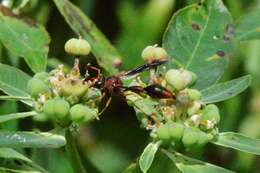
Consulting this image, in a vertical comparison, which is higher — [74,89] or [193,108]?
[74,89]

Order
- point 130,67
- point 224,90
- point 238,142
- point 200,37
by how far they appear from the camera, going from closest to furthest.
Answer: point 238,142 < point 224,90 < point 200,37 < point 130,67

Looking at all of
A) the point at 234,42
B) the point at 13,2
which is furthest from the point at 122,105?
the point at 234,42

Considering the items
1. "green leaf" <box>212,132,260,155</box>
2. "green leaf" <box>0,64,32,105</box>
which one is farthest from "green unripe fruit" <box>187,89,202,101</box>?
"green leaf" <box>0,64,32,105</box>

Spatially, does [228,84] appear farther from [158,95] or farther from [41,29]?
[41,29]

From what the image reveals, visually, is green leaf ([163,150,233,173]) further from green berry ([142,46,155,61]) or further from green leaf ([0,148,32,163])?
green leaf ([0,148,32,163])

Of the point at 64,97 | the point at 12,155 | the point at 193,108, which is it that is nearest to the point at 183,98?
the point at 193,108

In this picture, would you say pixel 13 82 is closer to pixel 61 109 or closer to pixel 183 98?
pixel 61 109
